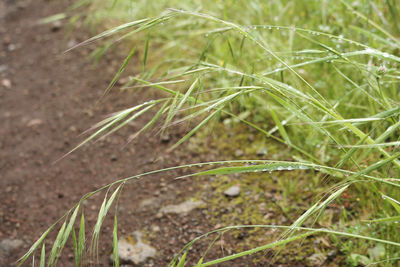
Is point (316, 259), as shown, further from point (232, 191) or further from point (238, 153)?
point (238, 153)

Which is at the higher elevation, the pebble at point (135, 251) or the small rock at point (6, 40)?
the small rock at point (6, 40)

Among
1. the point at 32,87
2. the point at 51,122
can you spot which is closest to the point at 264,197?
the point at 51,122

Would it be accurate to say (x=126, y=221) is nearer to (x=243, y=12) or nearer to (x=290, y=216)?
(x=290, y=216)

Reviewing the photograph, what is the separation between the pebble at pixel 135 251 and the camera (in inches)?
57.6

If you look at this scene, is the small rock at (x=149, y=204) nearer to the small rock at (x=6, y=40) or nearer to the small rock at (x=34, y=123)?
the small rock at (x=34, y=123)

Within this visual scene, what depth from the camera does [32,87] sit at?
2666mm

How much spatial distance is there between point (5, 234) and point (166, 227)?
721 mm

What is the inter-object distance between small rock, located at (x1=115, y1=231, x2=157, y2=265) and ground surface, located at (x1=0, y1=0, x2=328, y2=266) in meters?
0.03

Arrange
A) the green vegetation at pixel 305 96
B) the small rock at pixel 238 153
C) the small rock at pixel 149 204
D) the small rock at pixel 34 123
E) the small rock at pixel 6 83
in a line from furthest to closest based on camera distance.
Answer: the small rock at pixel 6 83 < the small rock at pixel 34 123 < the small rock at pixel 238 153 < the small rock at pixel 149 204 < the green vegetation at pixel 305 96

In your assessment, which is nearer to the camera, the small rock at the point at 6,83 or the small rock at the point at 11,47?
the small rock at the point at 6,83

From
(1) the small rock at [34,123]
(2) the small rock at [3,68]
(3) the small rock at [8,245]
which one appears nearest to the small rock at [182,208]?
(3) the small rock at [8,245]

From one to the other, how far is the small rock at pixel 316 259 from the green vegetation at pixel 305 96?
7cm

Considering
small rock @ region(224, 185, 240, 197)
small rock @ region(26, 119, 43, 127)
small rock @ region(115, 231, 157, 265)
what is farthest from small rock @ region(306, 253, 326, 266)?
small rock @ region(26, 119, 43, 127)

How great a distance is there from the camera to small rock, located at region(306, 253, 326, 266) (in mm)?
1338
